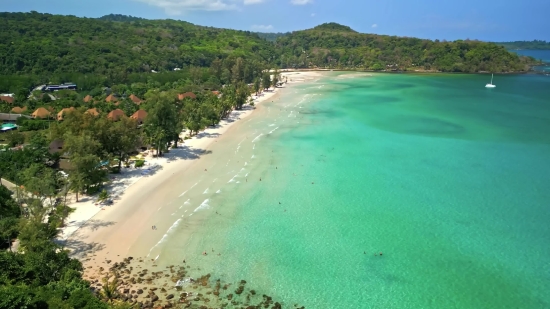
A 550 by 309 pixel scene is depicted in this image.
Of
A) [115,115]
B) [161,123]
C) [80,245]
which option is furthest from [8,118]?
[80,245]

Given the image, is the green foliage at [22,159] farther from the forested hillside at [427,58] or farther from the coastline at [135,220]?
the forested hillside at [427,58]

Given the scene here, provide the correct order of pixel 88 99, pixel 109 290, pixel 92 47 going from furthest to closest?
pixel 92 47, pixel 88 99, pixel 109 290

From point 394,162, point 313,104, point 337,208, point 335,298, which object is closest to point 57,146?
point 337,208

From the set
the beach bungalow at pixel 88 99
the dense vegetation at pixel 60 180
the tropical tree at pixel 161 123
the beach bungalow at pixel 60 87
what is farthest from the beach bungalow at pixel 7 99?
the tropical tree at pixel 161 123

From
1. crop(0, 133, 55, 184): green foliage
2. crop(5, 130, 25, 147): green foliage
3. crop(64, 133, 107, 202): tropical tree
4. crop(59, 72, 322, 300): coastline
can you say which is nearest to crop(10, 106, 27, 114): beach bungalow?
crop(5, 130, 25, 147): green foliage

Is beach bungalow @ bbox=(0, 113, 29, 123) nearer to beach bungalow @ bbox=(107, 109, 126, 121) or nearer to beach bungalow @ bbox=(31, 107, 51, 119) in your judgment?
beach bungalow @ bbox=(31, 107, 51, 119)

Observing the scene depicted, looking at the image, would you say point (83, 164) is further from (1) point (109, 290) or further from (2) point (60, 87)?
(2) point (60, 87)

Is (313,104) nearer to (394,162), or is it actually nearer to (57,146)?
(394,162)
